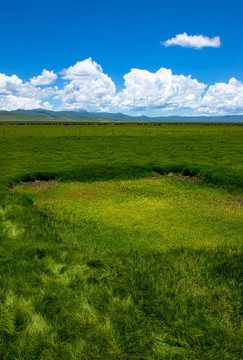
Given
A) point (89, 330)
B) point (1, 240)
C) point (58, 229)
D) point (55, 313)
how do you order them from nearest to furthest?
point (89, 330)
point (55, 313)
point (1, 240)
point (58, 229)

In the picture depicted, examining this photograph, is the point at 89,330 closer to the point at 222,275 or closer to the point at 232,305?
the point at 232,305

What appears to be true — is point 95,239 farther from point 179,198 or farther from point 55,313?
point 179,198


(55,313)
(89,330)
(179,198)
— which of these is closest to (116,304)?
(89,330)

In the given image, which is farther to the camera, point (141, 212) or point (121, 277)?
point (141, 212)

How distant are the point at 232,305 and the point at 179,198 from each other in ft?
25.6

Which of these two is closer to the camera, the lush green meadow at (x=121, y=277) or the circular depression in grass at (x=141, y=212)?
the lush green meadow at (x=121, y=277)

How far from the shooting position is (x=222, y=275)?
5.29 m

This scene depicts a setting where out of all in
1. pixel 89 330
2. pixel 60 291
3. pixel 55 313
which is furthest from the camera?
pixel 60 291

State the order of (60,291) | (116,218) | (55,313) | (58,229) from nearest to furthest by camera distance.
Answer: (55,313), (60,291), (58,229), (116,218)

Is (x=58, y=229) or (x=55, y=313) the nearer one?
(x=55, y=313)

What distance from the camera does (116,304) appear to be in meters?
4.27

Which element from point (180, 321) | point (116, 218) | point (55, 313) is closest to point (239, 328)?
point (180, 321)

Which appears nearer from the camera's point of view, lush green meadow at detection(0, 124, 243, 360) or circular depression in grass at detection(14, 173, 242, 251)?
lush green meadow at detection(0, 124, 243, 360)

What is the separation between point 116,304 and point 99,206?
6796 millimetres
